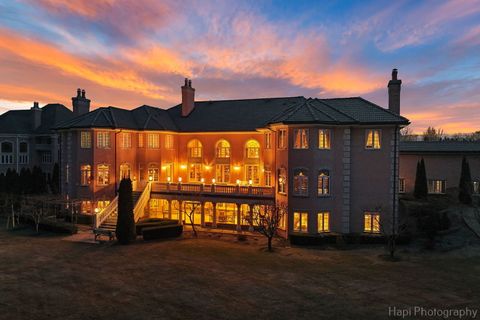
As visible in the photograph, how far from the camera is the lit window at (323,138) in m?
30.5

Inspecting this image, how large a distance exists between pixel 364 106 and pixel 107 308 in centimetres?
A: 2738

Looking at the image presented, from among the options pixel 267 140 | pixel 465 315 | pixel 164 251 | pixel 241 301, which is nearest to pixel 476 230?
pixel 465 315

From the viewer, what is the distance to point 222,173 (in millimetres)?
41594

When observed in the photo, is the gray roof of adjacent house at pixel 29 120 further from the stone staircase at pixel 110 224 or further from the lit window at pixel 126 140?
the stone staircase at pixel 110 224

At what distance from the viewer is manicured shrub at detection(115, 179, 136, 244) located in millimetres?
29578

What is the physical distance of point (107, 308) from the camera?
16516 millimetres

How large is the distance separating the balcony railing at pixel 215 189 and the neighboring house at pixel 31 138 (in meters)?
31.7

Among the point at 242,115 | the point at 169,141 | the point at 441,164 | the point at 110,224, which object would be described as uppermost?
the point at 242,115

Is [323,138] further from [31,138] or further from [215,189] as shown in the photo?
[31,138]

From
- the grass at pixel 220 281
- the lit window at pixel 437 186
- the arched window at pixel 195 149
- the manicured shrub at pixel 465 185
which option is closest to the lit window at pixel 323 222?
the grass at pixel 220 281

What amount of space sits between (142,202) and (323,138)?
1961cm

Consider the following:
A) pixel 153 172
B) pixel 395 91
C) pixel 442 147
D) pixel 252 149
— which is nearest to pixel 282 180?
pixel 252 149

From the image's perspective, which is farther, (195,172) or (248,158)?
(195,172)

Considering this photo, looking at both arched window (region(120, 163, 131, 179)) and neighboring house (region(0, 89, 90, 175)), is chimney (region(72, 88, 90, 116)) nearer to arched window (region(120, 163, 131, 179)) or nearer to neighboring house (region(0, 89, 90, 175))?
arched window (region(120, 163, 131, 179))
